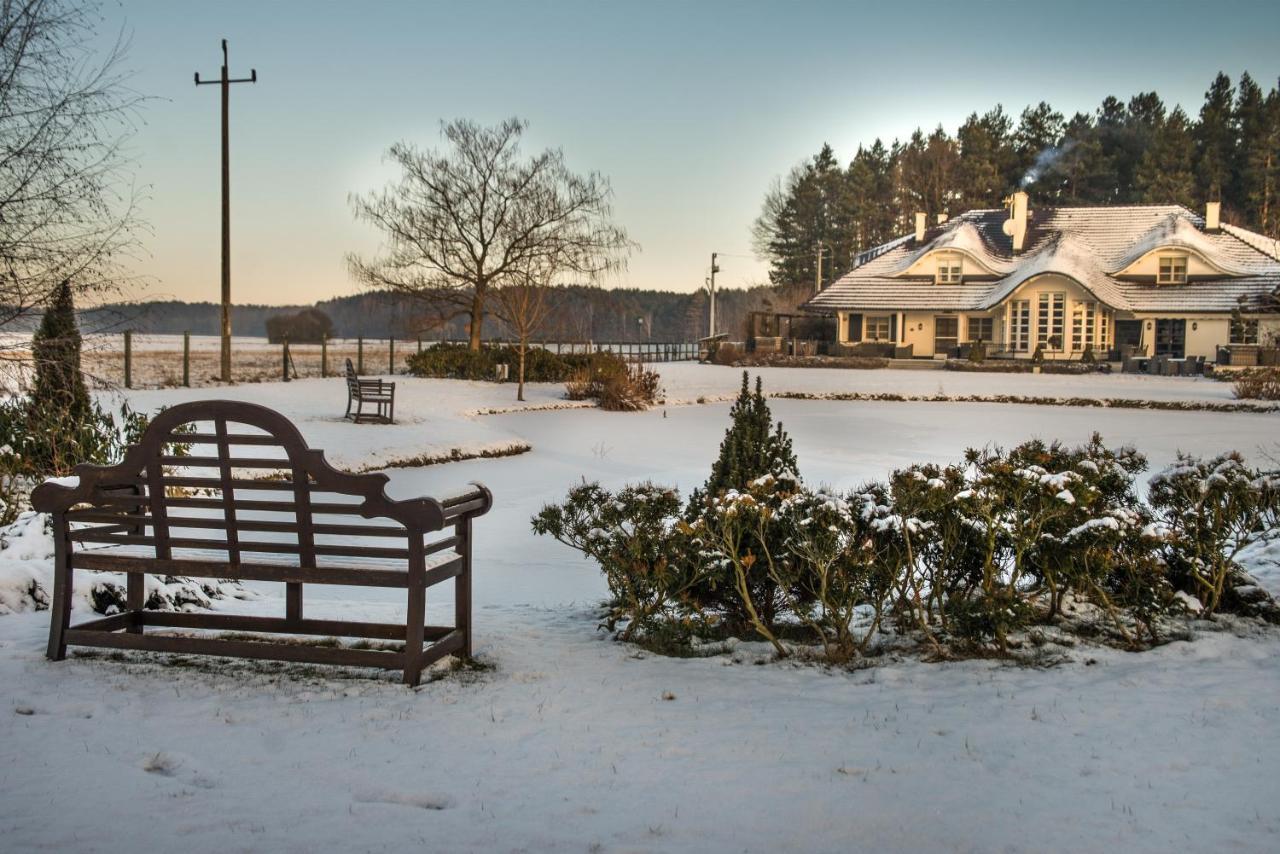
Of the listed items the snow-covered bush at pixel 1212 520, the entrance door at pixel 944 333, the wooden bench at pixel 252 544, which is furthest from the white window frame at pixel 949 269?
the wooden bench at pixel 252 544

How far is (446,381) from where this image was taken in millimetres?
32188

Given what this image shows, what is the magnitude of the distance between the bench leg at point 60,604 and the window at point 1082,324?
148 ft

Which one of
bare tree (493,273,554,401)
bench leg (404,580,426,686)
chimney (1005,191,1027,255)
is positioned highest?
chimney (1005,191,1027,255)

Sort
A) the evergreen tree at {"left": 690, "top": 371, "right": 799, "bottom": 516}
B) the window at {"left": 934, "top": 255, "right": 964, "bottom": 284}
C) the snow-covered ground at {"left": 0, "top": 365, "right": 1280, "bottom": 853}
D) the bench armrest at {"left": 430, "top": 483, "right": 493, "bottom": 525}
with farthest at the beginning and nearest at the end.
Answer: the window at {"left": 934, "top": 255, "right": 964, "bottom": 284}, the evergreen tree at {"left": 690, "top": 371, "right": 799, "bottom": 516}, the bench armrest at {"left": 430, "top": 483, "right": 493, "bottom": 525}, the snow-covered ground at {"left": 0, "top": 365, "right": 1280, "bottom": 853}

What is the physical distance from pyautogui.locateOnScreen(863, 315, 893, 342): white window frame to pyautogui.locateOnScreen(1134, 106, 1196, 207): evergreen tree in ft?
86.8

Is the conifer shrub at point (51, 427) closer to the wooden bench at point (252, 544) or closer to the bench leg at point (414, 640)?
the wooden bench at point (252, 544)

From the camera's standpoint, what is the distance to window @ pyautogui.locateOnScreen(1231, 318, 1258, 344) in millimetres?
42625

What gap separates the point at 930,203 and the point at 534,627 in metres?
76.8

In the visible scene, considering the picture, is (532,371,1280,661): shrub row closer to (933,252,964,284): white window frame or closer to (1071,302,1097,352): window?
(1071,302,1097,352): window

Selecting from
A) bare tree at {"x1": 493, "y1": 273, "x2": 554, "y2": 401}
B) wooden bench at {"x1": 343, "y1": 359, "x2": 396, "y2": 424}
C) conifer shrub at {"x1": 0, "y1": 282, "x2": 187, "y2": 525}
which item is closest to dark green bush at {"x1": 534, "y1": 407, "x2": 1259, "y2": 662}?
conifer shrub at {"x1": 0, "y1": 282, "x2": 187, "y2": 525}

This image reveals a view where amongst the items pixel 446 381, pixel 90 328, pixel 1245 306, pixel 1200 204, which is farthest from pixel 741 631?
pixel 1200 204

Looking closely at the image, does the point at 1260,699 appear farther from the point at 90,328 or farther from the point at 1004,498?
the point at 90,328

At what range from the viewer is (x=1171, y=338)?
45.7 metres

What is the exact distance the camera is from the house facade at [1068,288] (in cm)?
4469
